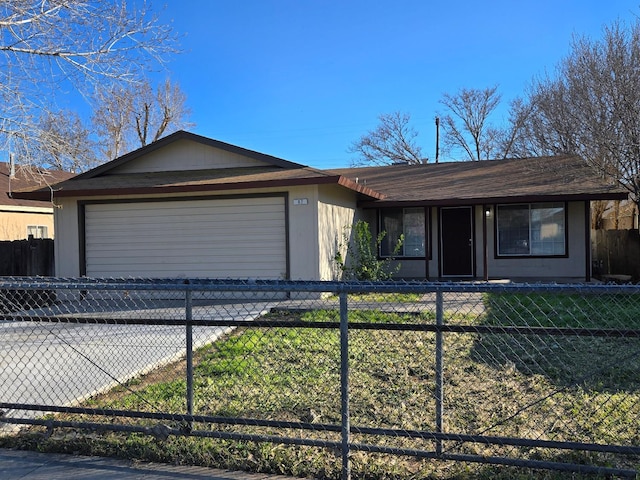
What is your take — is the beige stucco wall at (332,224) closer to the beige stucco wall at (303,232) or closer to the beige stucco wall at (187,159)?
the beige stucco wall at (303,232)

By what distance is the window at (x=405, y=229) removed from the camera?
16.1m

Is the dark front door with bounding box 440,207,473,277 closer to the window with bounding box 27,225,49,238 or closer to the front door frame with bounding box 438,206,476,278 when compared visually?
the front door frame with bounding box 438,206,476,278

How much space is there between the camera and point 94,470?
11.8 ft

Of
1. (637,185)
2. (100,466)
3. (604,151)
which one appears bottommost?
(100,466)

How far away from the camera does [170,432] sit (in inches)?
153

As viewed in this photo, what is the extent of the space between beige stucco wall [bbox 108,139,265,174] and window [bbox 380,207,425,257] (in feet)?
17.6

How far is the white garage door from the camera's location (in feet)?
39.3

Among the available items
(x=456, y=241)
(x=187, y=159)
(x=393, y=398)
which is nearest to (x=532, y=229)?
(x=456, y=241)

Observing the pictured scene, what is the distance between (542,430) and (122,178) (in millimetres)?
12011

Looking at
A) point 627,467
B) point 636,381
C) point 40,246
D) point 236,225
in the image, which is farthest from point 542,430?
point 40,246

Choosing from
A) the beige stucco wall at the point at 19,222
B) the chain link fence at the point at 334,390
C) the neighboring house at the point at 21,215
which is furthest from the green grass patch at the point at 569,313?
the beige stucco wall at the point at 19,222

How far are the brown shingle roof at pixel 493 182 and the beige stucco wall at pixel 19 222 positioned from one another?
44.6ft

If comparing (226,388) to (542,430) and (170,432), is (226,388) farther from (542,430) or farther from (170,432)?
(542,430)

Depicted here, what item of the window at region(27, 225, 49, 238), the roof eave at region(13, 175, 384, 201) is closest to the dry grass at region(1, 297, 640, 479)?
the roof eave at region(13, 175, 384, 201)
